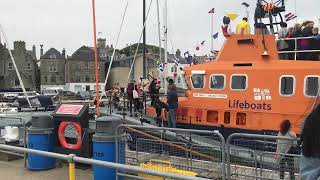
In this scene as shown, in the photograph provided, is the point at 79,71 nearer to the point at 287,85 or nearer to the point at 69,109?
the point at 287,85

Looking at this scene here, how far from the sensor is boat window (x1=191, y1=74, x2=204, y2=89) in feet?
39.7

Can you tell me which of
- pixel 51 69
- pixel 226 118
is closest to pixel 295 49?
pixel 226 118

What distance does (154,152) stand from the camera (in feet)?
24.4

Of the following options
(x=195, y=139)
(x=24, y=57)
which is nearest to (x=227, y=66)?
(x=195, y=139)

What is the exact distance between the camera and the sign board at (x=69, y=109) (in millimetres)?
8105

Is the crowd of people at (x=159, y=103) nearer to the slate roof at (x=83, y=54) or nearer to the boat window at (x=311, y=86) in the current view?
the boat window at (x=311, y=86)

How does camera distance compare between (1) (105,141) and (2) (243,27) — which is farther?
(2) (243,27)

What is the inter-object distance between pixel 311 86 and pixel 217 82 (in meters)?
2.40

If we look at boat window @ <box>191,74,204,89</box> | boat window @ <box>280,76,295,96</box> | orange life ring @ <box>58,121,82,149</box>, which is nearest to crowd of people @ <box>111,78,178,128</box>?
boat window @ <box>191,74,204,89</box>

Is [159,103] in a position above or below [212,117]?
above

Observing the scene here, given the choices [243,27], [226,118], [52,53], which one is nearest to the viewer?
[226,118]

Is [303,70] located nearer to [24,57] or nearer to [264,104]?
[264,104]

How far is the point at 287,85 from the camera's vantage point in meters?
10.8

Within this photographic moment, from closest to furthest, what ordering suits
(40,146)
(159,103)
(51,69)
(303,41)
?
1. (40,146)
2. (303,41)
3. (159,103)
4. (51,69)
